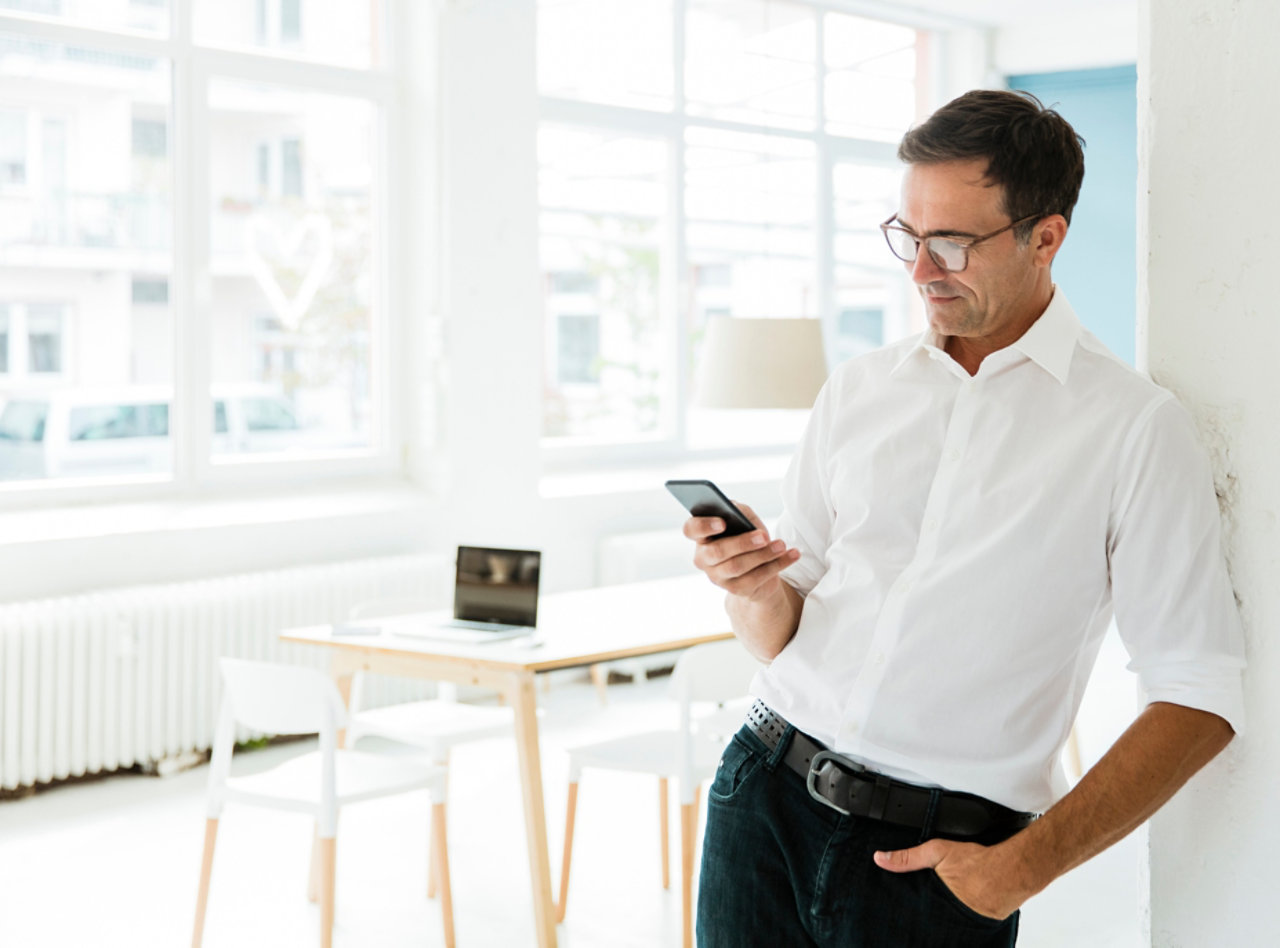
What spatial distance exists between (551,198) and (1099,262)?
11.6ft

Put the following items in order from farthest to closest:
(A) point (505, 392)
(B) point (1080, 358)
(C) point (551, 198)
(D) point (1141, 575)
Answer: (C) point (551, 198), (A) point (505, 392), (B) point (1080, 358), (D) point (1141, 575)

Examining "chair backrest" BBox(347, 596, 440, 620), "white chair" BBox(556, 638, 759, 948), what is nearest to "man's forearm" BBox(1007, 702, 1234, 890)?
"white chair" BBox(556, 638, 759, 948)

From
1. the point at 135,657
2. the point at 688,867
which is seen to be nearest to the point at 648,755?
the point at 688,867

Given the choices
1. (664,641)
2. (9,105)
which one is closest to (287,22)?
(9,105)

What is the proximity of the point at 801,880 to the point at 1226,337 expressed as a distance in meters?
0.76

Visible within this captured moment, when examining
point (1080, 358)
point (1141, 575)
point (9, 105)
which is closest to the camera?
point (1141, 575)

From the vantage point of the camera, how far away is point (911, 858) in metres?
1.43

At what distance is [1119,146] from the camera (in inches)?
310

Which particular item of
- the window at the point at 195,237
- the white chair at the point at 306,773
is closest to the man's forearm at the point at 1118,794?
the white chair at the point at 306,773

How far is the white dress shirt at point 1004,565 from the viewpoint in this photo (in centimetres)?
131

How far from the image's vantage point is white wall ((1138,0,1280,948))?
1328mm

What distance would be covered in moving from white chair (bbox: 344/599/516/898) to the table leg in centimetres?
39

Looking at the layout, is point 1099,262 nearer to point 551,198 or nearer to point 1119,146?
point 1119,146

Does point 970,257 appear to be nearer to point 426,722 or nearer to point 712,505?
point 712,505
